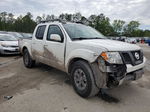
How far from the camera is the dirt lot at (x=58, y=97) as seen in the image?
110 inches

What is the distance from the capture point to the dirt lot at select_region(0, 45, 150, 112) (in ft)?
9.16

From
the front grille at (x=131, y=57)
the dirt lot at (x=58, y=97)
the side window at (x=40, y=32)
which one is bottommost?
the dirt lot at (x=58, y=97)

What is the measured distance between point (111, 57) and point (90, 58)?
1.46ft

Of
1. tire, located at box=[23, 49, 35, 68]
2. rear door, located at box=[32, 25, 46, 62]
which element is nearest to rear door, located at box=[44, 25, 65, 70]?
rear door, located at box=[32, 25, 46, 62]

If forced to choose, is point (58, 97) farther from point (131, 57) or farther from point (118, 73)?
point (131, 57)

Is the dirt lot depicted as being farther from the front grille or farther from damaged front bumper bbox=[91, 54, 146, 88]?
the front grille

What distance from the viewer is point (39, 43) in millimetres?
4672

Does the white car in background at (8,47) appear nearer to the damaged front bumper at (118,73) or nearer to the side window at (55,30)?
the side window at (55,30)

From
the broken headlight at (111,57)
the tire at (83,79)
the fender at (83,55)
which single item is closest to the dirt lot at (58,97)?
the tire at (83,79)

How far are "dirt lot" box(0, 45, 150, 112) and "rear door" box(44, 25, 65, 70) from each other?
68 cm

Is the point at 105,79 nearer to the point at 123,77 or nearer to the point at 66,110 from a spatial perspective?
the point at 123,77

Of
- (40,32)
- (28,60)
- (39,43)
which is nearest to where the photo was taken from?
(39,43)

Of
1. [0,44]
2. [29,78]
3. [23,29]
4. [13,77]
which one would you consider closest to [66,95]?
[29,78]

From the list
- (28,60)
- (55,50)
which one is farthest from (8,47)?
(55,50)
